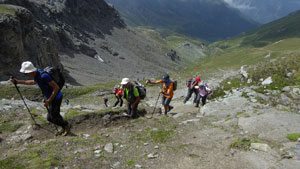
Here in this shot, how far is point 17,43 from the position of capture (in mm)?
46906

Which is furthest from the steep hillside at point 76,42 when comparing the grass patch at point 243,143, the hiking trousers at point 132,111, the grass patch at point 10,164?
the grass patch at point 243,143

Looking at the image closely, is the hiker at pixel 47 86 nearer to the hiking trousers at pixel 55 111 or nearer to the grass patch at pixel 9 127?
the hiking trousers at pixel 55 111

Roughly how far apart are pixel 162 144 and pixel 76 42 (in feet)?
360

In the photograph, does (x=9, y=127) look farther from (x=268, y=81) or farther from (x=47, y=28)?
(x=47, y=28)

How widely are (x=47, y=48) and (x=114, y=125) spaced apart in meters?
63.0

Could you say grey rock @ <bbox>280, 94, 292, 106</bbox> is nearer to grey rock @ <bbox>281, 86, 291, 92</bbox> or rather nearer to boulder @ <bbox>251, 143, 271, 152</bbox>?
grey rock @ <bbox>281, 86, 291, 92</bbox>

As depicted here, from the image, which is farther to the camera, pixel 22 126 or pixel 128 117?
pixel 128 117

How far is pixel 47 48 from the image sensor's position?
64938 millimetres

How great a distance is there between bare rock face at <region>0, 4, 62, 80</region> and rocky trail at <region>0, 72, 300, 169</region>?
39803 millimetres

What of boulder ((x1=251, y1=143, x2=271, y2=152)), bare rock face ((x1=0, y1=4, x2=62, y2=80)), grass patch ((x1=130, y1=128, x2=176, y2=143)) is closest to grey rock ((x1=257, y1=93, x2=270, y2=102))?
boulder ((x1=251, y1=143, x2=271, y2=152))

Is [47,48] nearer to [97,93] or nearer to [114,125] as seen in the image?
[97,93]

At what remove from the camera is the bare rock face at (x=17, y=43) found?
43969 mm

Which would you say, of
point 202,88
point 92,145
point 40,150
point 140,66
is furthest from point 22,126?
point 140,66

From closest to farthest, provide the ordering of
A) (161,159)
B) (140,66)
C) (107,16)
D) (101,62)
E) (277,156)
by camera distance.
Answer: (277,156) < (161,159) < (101,62) < (140,66) < (107,16)
